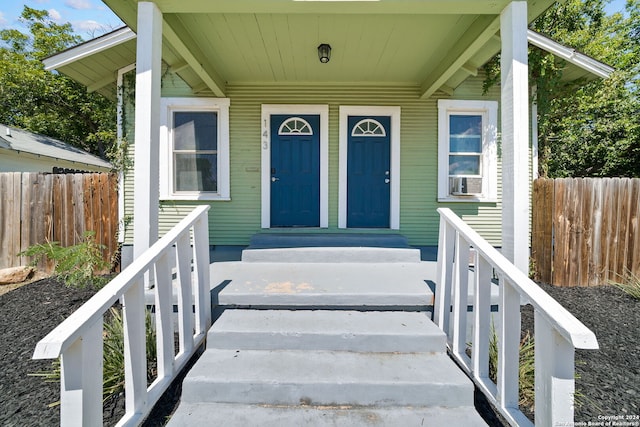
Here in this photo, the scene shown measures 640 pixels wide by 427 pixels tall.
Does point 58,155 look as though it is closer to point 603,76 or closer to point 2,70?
point 2,70

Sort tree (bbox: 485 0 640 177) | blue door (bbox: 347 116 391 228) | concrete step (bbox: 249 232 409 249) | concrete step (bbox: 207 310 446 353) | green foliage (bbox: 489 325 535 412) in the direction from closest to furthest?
green foliage (bbox: 489 325 535 412) < concrete step (bbox: 207 310 446 353) < concrete step (bbox: 249 232 409 249) < blue door (bbox: 347 116 391 228) < tree (bbox: 485 0 640 177)

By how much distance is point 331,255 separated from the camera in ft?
12.6

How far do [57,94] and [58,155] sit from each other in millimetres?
6535

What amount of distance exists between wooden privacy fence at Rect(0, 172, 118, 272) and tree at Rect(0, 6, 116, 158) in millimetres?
9343

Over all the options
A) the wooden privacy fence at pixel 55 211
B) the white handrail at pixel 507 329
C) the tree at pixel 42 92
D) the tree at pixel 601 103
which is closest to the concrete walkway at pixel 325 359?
the white handrail at pixel 507 329

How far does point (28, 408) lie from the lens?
1.91 m

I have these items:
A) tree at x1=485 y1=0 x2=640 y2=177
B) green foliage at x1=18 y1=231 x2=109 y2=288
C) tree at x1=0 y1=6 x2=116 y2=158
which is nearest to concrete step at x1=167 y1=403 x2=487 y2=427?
green foliage at x1=18 y1=231 x2=109 y2=288

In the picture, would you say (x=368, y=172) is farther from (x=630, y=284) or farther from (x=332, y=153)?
(x=630, y=284)

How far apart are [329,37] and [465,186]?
309cm

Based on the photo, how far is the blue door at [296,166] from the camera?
4949mm

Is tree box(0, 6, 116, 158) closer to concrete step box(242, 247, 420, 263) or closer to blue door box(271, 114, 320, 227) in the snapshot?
blue door box(271, 114, 320, 227)

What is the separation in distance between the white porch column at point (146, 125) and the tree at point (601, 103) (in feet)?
33.0

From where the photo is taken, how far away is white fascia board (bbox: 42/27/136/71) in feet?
13.2

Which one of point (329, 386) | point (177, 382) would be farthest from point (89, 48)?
point (329, 386)
